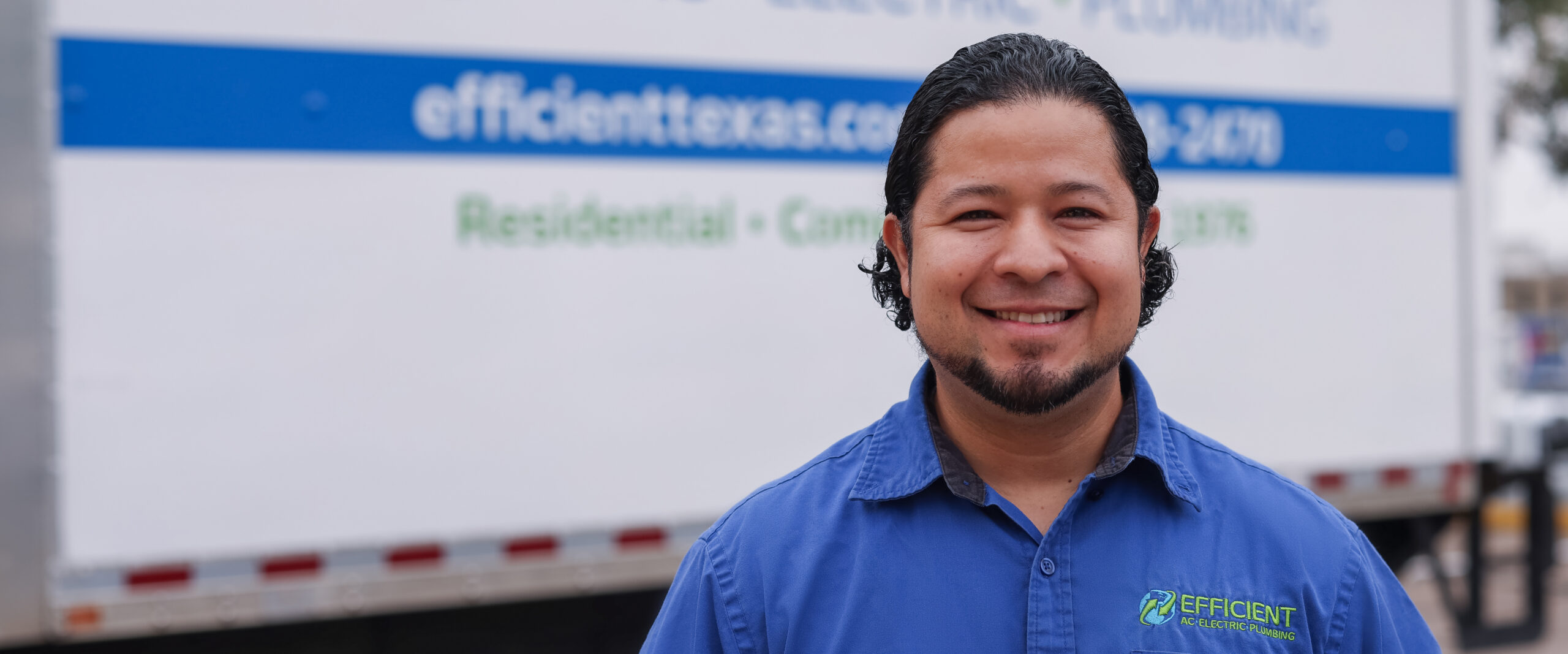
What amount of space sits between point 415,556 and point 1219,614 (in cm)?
255

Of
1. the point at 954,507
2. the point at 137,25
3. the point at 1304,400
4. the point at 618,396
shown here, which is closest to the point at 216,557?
the point at 618,396

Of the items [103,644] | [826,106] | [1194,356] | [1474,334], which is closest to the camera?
[103,644]

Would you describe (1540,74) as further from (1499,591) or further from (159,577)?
(159,577)

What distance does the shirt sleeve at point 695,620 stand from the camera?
1449mm

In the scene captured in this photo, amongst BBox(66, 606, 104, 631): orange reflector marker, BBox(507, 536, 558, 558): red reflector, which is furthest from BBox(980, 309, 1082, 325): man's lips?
BBox(66, 606, 104, 631): orange reflector marker

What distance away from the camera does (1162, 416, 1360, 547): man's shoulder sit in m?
1.46

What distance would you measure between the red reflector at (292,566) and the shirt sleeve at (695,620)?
85.4 inches

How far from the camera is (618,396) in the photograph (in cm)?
361

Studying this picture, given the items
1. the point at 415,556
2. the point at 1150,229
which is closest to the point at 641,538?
the point at 415,556

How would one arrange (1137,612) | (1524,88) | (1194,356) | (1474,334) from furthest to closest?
(1524,88)
(1474,334)
(1194,356)
(1137,612)

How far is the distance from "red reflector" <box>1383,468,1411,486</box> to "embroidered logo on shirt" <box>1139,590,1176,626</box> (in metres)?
3.56

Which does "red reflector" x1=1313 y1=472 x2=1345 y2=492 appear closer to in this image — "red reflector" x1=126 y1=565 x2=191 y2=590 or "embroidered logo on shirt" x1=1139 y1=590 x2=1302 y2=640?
"embroidered logo on shirt" x1=1139 y1=590 x2=1302 y2=640

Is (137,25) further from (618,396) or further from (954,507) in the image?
(954,507)

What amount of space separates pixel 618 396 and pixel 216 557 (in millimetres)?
1093
